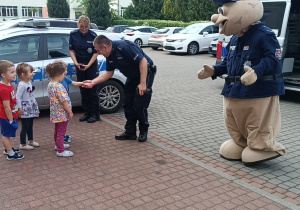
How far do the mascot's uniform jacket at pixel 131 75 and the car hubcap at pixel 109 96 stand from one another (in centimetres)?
161

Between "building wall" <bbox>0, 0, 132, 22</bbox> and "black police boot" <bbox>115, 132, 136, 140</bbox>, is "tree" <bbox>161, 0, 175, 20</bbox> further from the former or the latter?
Answer: "black police boot" <bbox>115, 132, 136, 140</bbox>

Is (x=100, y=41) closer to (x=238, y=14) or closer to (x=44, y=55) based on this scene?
(x=238, y=14)

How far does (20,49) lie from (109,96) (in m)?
1.92

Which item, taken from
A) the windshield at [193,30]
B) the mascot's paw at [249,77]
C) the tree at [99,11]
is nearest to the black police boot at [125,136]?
the mascot's paw at [249,77]

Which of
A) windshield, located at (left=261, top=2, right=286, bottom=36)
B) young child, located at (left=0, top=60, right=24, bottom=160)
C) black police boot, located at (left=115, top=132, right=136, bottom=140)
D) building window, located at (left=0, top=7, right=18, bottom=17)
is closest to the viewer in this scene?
young child, located at (left=0, top=60, right=24, bottom=160)

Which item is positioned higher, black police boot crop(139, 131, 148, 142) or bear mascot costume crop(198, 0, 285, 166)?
bear mascot costume crop(198, 0, 285, 166)

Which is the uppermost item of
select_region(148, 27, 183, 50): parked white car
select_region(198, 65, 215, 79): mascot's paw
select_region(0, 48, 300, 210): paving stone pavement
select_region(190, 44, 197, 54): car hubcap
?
select_region(198, 65, 215, 79): mascot's paw

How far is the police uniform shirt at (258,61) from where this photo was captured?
175 inches

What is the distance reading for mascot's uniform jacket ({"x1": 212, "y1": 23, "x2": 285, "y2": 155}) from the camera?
4512 mm

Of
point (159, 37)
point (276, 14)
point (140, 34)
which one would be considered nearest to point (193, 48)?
point (159, 37)

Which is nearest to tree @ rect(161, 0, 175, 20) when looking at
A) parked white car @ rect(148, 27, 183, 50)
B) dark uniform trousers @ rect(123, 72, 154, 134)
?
parked white car @ rect(148, 27, 183, 50)

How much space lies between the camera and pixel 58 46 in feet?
23.6

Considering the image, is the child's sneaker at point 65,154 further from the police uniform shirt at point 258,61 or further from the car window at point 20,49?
the car window at point 20,49

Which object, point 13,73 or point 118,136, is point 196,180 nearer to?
point 118,136
